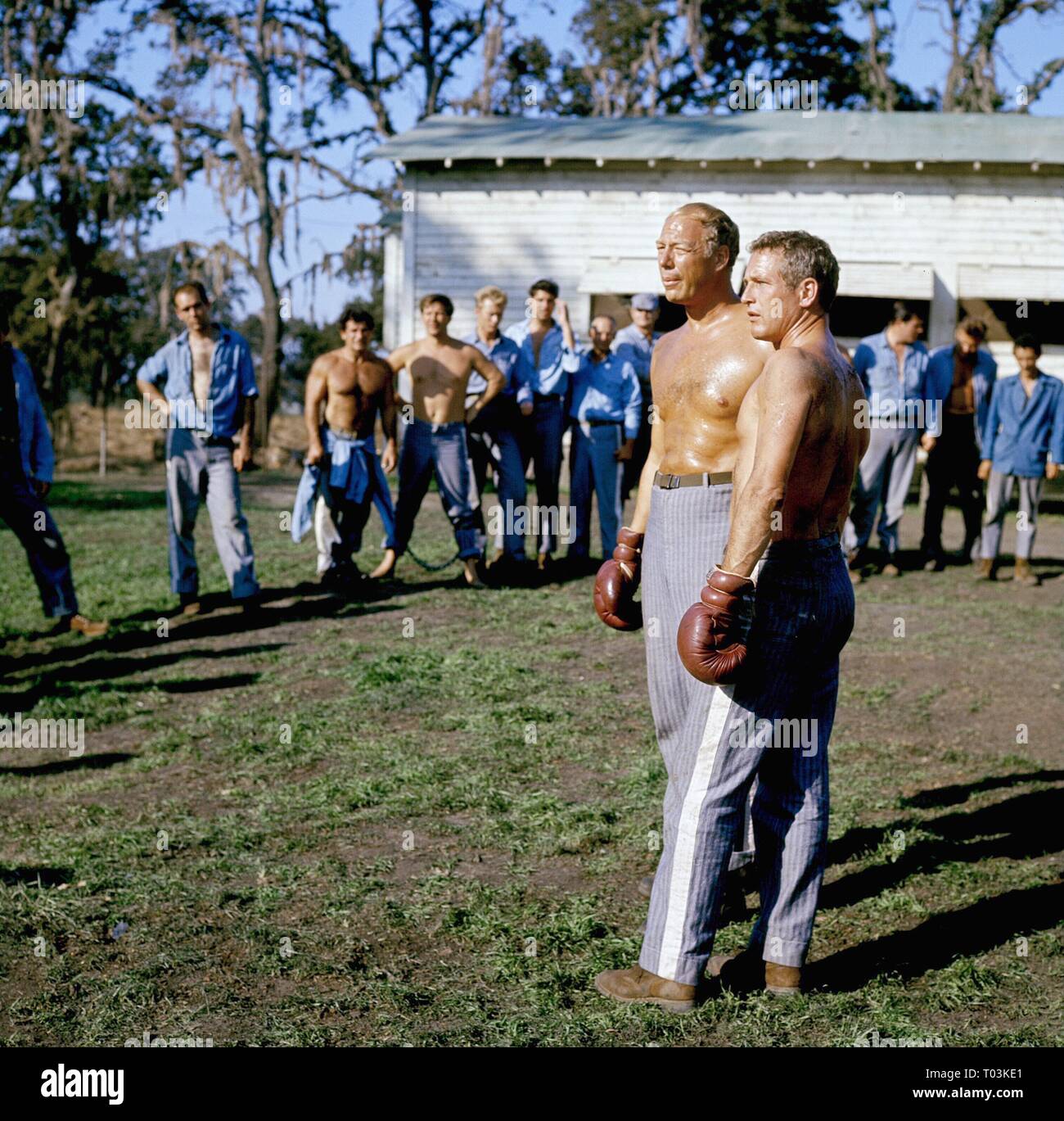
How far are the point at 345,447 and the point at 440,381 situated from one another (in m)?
0.87

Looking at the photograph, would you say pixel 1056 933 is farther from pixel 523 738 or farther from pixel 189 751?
pixel 189 751

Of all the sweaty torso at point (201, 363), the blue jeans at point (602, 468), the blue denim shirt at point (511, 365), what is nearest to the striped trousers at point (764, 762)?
A: the sweaty torso at point (201, 363)

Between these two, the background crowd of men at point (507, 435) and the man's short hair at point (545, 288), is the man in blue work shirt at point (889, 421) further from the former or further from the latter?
the man's short hair at point (545, 288)

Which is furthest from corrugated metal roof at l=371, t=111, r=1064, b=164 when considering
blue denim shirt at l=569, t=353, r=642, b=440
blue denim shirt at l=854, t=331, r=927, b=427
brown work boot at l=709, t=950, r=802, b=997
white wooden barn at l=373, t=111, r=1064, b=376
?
brown work boot at l=709, t=950, r=802, b=997

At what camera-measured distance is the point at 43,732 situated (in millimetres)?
6766

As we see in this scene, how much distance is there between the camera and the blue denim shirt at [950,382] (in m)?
11.3

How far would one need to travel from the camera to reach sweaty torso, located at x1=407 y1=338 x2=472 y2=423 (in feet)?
32.7

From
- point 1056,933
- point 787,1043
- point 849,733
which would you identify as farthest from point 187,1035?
point 849,733

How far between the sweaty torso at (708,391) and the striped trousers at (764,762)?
0.14 m

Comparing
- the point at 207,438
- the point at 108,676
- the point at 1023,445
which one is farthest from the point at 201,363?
the point at 1023,445

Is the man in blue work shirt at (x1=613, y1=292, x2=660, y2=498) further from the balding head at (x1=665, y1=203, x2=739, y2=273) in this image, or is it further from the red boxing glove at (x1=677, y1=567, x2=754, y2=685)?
Answer: the red boxing glove at (x1=677, y1=567, x2=754, y2=685)

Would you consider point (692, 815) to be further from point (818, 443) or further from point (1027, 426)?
point (1027, 426)

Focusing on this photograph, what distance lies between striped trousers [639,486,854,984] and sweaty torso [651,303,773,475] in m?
0.14
